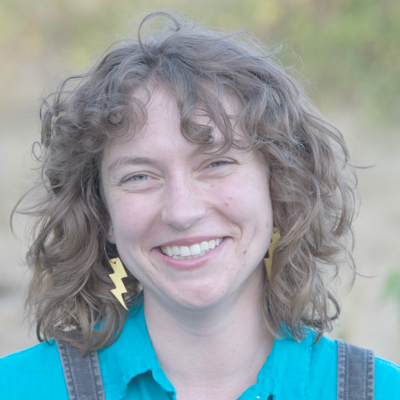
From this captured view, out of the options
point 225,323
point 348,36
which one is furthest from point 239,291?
point 348,36

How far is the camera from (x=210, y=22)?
652 centimetres

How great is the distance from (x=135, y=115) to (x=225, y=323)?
74cm

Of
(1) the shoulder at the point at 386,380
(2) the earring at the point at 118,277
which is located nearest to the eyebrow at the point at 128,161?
(2) the earring at the point at 118,277

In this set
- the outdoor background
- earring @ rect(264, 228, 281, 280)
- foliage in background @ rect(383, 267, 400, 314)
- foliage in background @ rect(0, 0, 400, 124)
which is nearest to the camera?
earring @ rect(264, 228, 281, 280)

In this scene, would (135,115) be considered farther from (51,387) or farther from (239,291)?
Answer: (51,387)

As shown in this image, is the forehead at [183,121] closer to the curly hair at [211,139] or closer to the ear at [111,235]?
the curly hair at [211,139]

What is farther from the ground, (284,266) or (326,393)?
(284,266)

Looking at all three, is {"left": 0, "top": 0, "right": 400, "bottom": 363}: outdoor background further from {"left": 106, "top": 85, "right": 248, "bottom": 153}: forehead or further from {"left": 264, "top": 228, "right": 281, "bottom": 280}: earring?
{"left": 106, "top": 85, "right": 248, "bottom": 153}: forehead

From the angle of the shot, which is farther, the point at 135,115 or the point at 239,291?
the point at 239,291

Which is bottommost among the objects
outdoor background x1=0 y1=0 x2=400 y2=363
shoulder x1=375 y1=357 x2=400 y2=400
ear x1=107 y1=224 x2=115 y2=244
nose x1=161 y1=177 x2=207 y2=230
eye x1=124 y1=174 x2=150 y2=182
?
shoulder x1=375 y1=357 x2=400 y2=400

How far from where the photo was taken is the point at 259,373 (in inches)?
69.2

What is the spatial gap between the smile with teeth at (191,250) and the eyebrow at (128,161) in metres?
0.28

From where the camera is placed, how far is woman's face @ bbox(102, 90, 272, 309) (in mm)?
1592

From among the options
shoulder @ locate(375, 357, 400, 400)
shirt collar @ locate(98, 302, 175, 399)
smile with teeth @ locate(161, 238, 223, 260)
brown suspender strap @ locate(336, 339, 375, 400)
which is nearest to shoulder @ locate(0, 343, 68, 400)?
shirt collar @ locate(98, 302, 175, 399)
